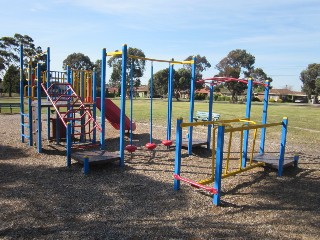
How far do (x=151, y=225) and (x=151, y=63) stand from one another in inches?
191

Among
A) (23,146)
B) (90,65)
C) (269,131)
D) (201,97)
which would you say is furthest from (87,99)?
(90,65)

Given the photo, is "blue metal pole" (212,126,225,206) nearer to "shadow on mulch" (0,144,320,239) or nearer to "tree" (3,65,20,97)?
"shadow on mulch" (0,144,320,239)

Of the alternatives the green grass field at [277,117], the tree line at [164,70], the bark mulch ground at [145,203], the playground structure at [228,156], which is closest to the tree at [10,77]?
the tree line at [164,70]

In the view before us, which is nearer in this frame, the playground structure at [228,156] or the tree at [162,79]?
the playground structure at [228,156]

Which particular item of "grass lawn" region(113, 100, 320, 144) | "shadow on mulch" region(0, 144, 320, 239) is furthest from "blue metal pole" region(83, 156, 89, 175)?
"grass lawn" region(113, 100, 320, 144)

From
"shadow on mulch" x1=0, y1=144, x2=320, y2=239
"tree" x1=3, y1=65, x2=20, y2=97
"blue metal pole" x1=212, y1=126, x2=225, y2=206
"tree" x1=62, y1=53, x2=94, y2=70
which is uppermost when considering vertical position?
"tree" x1=62, y1=53, x2=94, y2=70

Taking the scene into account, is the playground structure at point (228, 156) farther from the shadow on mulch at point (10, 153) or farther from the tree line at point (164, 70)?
the tree line at point (164, 70)

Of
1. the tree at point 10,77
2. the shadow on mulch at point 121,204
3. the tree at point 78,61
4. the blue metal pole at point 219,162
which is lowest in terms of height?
the shadow on mulch at point 121,204

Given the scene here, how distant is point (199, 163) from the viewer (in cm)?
754

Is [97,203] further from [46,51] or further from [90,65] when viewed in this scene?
[90,65]

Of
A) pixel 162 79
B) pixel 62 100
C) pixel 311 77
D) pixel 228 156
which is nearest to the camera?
pixel 228 156

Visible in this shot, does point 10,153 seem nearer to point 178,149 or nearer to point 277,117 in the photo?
point 178,149

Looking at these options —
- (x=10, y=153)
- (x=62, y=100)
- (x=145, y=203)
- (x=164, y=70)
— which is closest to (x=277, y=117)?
(x=62, y=100)

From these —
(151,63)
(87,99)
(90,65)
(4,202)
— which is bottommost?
(4,202)
